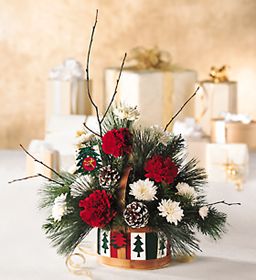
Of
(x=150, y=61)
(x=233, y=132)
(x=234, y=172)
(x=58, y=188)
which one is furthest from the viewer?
(x=150, y=61)

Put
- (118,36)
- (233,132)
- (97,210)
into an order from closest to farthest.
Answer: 1. (97,210)
2. (233,132)
3. (118,36)

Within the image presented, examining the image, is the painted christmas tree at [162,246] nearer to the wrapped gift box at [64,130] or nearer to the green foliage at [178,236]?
the green foliage at [178,236]

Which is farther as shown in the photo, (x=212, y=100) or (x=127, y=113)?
(x=212, y=100)

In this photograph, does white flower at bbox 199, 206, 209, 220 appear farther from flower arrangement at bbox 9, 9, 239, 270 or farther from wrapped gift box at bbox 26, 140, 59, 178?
wrapped gift box at bbox 26, 140, 59, 178

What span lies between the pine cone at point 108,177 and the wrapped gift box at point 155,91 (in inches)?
68.3

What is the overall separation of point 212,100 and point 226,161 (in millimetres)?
742

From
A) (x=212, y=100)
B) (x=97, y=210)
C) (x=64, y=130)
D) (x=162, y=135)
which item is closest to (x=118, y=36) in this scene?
(x=212, y=100)

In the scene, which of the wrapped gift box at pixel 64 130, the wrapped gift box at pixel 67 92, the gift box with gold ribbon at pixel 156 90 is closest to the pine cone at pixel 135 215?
the wrapped gift box at pixel 64 130

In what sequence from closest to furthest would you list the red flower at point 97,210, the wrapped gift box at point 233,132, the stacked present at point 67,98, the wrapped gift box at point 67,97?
the red flower at point 97,210 < the wrapped gift box at point 233,132 < the stacked present at point 67,98 < the wrapped gift box at point 67,97

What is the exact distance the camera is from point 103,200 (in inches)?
53.8

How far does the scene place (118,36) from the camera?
3.80m

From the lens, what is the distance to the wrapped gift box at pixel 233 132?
2.59 metres

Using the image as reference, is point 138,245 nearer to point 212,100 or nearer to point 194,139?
point 194,139

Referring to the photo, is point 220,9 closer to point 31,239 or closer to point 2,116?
point 2,116
